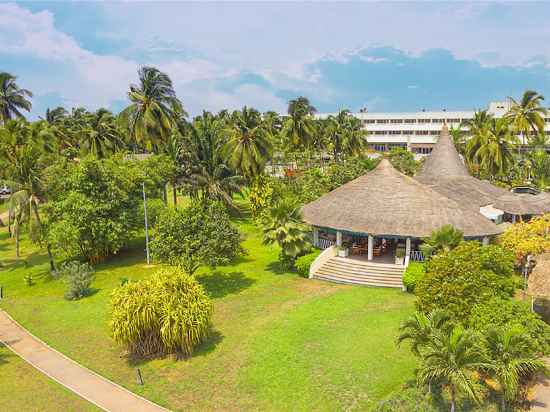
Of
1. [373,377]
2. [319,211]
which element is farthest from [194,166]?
[373,377]

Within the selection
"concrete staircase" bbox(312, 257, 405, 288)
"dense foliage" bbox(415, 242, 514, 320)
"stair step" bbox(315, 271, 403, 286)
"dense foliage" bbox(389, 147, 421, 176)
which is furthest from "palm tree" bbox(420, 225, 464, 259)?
"dense foliage" bbox(389, 147, 421, 176)

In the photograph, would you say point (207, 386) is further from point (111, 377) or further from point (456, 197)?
point (456, 197)

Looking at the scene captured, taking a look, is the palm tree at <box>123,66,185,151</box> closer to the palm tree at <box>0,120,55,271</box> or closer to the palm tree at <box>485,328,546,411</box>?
the palm tree at <box>0,120,55,271</box>

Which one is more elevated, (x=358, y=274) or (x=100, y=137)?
(x=100, y=137)

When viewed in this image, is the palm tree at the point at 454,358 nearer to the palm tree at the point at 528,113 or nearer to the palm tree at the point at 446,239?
the palm tree at the point at 446,239

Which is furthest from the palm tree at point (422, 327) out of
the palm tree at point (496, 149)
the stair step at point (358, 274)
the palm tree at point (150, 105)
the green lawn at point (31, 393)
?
the palm tree at point (496, 149)

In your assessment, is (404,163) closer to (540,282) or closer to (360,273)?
(360,273)

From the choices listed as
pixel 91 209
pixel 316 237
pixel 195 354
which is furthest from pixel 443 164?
pixel 91 209
